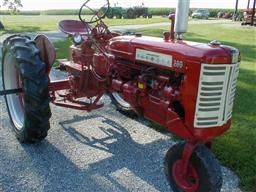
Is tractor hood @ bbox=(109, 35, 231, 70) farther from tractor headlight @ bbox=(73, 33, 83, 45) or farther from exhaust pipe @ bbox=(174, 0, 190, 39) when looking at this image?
tractor headlight @ bbox=(73, 33, 83, 45)

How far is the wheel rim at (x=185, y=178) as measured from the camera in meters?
2.79

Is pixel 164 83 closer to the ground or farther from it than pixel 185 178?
farther from it

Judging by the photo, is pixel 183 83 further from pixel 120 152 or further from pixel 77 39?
pixel 77 39

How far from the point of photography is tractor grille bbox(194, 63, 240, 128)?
2.54 metres

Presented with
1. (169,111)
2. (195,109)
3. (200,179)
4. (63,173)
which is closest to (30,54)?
(63,173)

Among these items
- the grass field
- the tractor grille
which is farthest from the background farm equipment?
the tractor grille

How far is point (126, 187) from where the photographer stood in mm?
3055

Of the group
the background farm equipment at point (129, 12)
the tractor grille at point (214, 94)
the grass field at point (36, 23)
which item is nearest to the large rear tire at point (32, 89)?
the tractor grille at point (214, 94)

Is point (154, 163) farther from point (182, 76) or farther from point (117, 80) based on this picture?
point (182, 76)

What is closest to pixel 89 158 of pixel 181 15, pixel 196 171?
pixel 196 171

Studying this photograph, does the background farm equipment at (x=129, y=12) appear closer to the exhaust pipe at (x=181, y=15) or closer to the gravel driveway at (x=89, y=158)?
the gravel driveway at (x=89, y=158)

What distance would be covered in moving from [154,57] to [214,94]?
0.62 meters

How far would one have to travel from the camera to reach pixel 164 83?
2.94 m

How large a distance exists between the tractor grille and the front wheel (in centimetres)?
24
